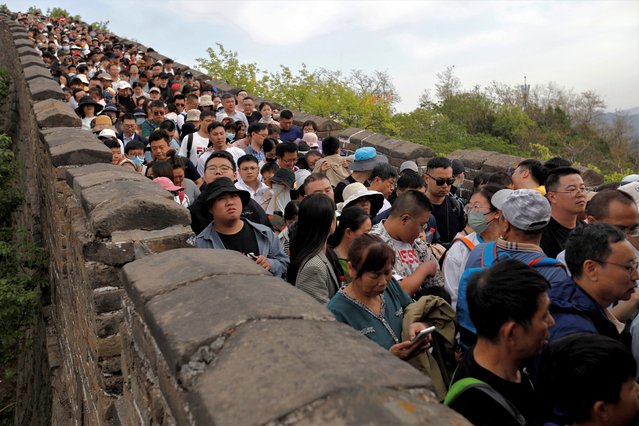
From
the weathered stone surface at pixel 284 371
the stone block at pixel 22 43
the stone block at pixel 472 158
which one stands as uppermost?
the stone block at pixel 22 43

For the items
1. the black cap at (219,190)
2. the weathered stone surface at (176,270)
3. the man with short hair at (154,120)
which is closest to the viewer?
the weathered stone surface at (176,270)

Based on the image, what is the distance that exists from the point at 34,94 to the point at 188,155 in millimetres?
2187

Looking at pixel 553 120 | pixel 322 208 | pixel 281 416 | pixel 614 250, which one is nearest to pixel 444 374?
pixel 614 250

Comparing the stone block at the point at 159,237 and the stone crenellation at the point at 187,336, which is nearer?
the stone crenellation at the point at 187,336

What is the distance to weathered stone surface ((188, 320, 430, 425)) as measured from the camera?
1.31m

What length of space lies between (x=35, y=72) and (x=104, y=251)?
794cm

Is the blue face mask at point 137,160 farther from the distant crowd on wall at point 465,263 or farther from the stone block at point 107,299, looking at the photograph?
the stone block at point 107,299

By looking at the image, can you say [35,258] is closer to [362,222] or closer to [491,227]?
[362,222]

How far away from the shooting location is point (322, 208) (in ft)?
12.4

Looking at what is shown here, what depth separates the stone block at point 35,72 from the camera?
9.18 m

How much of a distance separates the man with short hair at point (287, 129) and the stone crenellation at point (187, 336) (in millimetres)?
5593

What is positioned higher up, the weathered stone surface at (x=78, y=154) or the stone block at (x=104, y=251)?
the weathered stone surface at (x=78, y=154)

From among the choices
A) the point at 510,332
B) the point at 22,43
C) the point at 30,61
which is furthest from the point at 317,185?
the point at 22,43

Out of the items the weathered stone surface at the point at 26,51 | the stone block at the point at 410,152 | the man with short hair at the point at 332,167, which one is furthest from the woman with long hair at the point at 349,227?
the weathered stone surface at the point at 26,51
